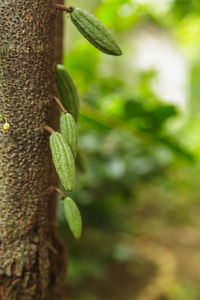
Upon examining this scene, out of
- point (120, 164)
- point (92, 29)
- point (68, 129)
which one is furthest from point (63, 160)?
point (120, 164)

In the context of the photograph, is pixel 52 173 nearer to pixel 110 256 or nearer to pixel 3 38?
pixel 3 38

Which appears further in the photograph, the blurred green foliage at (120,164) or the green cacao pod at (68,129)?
the blurred green foliage at (120,164)

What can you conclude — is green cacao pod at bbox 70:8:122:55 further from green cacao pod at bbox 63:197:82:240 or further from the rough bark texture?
green cacao pod at bbox 63:197:82:240

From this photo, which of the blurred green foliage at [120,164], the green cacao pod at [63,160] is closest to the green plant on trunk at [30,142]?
the green cacao pod at [63,160]

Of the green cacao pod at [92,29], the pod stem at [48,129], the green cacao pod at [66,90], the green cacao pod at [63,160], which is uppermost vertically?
the green cacao pod at [92,29]

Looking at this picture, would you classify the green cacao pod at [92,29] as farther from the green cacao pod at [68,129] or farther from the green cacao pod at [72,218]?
the green cacao pod at [72,218]

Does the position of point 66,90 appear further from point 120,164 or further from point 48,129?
point 120,164

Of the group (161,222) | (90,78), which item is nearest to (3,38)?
(90,78)
